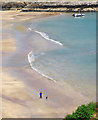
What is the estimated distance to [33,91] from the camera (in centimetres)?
2044

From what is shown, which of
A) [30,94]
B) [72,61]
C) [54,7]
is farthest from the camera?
[54,7]

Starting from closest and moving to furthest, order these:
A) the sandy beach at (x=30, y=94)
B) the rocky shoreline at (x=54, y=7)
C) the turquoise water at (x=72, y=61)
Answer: the sandy beach at (x=30, y=94) → the turquoise water at (x=72, y=61) → the rocky shoreline at (x=54, y=7)

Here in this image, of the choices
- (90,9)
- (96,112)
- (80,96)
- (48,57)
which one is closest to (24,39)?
(48,57)

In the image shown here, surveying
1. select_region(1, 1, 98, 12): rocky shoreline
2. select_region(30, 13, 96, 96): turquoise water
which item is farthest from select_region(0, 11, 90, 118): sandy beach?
select_region(1, 1, 98, 12): rocky shoreline

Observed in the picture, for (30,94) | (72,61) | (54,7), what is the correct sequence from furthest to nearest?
(54,7) < (72,61) < (30,94)

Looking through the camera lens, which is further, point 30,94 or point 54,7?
point 54,7

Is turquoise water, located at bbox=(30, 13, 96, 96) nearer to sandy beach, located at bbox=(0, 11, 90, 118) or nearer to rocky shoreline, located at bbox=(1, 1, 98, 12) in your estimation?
sandy beach, located at bbox=(0, 11, 90, 118)

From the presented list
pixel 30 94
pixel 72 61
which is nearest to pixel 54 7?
pixel 72 61

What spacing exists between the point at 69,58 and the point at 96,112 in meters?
15.1

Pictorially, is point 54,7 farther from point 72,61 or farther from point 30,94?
point 30,94

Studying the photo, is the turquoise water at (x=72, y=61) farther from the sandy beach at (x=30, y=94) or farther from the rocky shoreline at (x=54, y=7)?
the rocky shoreline at (x=54, y=7)

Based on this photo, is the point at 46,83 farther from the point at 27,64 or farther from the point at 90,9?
the point at 90,9

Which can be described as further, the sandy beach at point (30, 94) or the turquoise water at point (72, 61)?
the turquoise water at point (72, 61)

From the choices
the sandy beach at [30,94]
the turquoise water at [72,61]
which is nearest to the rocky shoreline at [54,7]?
the turquoise water at [72,61]
